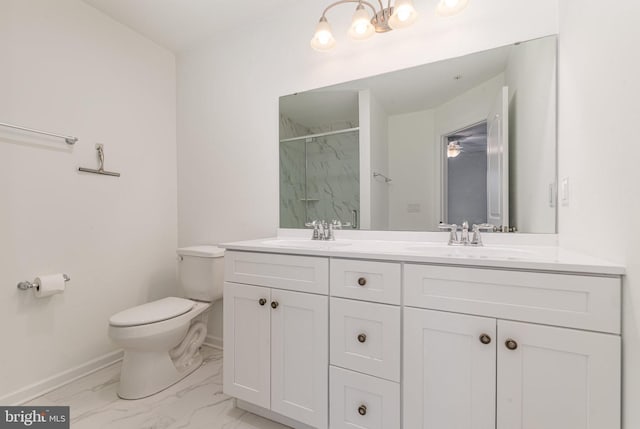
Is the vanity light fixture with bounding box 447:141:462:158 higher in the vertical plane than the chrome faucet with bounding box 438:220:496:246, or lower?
higher

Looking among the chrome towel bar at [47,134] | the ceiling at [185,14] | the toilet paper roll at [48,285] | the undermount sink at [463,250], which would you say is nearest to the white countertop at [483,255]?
the undermount sink at [463,250]

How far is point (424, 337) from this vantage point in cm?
95

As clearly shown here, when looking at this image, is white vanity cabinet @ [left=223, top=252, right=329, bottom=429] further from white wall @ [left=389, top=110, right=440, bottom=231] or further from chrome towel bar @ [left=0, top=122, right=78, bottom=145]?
chrome towel bar @ [left=0, top=122, right=78, bottom=145]

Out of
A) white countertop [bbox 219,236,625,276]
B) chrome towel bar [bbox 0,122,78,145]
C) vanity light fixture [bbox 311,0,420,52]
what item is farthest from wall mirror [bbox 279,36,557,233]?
chrome towel bar [bbox 0,122,78,145]

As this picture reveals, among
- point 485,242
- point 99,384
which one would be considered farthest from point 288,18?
point 99,384

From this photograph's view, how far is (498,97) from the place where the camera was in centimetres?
129

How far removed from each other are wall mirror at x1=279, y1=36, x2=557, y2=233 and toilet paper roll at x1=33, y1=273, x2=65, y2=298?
1284 mm

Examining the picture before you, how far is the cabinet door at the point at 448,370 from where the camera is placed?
0.87 metres

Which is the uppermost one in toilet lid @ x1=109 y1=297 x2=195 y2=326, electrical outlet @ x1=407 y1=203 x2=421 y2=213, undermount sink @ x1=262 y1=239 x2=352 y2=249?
electrical outlet @ x1=407 y1=203 x2=421 y2=213

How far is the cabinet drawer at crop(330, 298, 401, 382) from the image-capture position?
1.00 metres

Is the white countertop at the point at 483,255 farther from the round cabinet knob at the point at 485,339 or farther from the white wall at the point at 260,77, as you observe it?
the white wall at the point at 260,77

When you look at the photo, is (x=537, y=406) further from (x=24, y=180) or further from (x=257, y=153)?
(x=24, y=180)

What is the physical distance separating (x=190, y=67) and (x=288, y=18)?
96 centimetres

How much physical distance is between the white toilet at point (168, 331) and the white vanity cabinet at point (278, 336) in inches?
17.6
